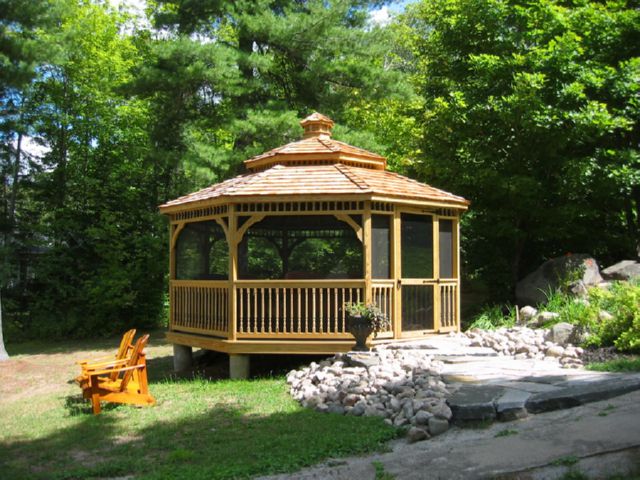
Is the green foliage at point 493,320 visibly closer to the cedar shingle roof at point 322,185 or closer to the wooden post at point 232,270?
the cedar shingle roof at point 322,185

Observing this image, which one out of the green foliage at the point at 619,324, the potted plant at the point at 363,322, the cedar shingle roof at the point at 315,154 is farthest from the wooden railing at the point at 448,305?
the cedar shingle roof at the point at 315,154

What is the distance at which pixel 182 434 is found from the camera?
21.6ft

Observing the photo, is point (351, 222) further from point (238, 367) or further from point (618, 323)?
point (618, 323)

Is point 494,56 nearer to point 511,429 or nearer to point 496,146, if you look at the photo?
point 496,146

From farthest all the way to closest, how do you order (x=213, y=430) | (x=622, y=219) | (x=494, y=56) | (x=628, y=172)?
(x=622, y=219)
(x=494, y=56)
(x=628, y=172)
(x=213, y=430)

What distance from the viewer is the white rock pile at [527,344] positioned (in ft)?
28.5

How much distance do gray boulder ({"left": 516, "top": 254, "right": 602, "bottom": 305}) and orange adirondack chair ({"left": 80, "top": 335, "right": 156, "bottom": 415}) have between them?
8029 millimetres

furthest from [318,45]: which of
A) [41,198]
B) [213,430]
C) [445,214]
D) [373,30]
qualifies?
[213,430]

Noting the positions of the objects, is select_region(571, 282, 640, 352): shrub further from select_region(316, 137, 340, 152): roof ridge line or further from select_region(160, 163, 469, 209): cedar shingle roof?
select_region(316, 137, 340, 152): roof ridge line

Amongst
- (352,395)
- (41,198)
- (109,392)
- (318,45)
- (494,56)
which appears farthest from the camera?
(41,198)

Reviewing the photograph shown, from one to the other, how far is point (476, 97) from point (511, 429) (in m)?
9.73

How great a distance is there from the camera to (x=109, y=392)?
26.6ft

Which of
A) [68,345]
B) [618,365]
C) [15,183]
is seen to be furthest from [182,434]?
[15,183]

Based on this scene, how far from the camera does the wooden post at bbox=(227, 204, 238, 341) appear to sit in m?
9.86
